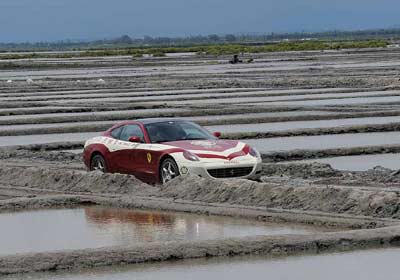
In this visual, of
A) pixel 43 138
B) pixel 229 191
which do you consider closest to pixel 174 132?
pixel 229 191

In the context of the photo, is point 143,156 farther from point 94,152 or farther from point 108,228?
point 108,228

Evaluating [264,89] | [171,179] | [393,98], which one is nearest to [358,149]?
[171,179]

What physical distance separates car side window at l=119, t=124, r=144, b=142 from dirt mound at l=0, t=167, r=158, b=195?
3.12 ft

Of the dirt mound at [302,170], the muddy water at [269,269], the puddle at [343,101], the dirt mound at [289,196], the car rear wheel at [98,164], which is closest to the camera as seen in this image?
the muddy water at [269,269]

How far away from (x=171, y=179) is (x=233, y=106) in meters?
19.5

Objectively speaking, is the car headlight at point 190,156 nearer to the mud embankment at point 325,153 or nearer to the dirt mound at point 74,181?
the dirt mound at point 74,181

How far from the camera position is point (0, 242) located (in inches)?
551

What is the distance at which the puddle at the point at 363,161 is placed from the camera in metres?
20.6

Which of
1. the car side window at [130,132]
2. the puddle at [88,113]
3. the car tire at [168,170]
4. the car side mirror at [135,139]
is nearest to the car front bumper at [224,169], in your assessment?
the car tire at [168,170]

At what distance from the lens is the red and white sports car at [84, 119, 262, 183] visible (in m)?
18.6

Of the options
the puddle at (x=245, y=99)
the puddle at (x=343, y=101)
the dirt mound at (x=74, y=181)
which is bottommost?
the puddle at (x=245, y=99)

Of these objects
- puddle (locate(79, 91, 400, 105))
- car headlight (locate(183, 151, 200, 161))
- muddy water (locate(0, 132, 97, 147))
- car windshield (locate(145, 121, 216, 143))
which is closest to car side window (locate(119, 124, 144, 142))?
car windshield (locate(145, 121, 216, 143))

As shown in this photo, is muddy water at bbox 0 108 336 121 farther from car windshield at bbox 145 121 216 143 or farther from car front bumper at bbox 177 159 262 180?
car front bumper at bbox 177 159 262 180

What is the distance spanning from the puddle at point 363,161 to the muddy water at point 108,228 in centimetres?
536
